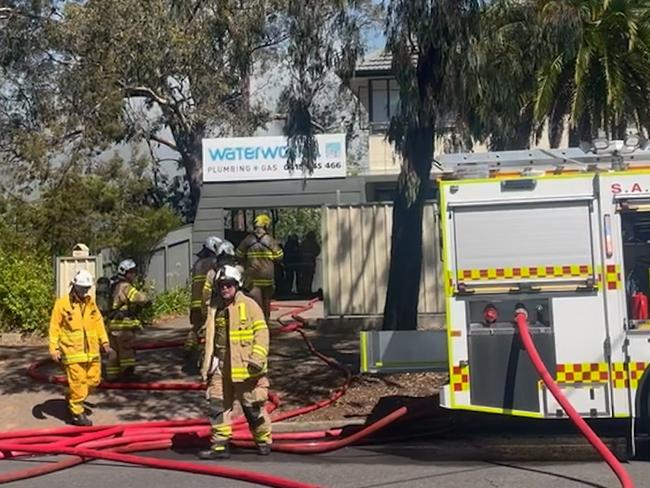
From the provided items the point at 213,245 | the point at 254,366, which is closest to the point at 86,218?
the point at 213,245

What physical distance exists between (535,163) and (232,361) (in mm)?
3035

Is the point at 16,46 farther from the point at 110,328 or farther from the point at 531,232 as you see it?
the point at 531,232

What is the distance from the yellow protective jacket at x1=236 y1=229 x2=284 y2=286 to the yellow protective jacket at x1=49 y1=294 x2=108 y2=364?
312cm

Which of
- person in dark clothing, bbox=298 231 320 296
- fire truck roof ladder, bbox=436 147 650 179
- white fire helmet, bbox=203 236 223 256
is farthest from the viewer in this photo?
person in dark clothing, bbox=298 231 320 296

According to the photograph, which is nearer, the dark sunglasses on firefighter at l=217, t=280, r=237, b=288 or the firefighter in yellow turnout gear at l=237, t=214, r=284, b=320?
the dark sunglasses on firefighter at l=217, t=280, r=237, b=288

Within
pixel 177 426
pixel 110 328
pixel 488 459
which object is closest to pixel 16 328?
pixel 110 328

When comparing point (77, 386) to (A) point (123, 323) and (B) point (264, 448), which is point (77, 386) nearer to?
(A) point (123, 323)

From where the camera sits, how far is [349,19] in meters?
11.7

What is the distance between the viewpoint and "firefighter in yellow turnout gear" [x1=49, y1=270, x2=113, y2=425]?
35.6 feet

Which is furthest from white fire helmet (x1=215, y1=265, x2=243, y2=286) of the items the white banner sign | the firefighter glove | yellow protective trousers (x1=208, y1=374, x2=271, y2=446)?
the white banner sign

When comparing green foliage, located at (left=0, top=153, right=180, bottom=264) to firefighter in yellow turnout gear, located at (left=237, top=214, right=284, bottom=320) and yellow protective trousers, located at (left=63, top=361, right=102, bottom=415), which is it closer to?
firefighter in yellow turnout gear, located at (left=237, top=214, right=284, bottom=320)

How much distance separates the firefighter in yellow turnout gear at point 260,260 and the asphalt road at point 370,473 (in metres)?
4.64

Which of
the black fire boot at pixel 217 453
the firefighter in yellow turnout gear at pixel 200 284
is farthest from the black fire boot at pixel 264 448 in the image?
the firefighter in yellow turnout gear at pixel 200 284

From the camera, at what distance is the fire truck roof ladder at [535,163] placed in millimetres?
8680
